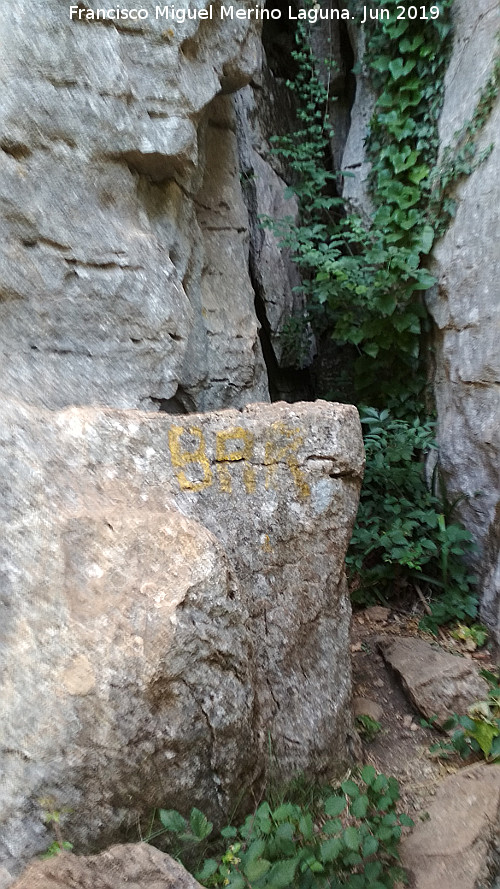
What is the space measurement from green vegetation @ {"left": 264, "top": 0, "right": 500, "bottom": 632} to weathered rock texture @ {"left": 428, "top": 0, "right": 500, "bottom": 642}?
0.10 m

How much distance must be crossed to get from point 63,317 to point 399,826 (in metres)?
2.43

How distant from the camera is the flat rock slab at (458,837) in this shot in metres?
1.98

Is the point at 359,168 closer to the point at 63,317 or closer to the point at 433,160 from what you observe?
the point at 433,160

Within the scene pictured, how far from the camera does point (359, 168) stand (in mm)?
4621

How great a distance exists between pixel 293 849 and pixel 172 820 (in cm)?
41

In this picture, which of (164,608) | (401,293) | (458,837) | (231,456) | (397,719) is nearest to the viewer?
(164,608)

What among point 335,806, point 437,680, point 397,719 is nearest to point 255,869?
point 335,806

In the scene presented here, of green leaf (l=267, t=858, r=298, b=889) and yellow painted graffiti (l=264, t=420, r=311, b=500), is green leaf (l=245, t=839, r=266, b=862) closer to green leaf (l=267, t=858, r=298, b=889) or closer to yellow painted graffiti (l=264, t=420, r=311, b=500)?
green leaf (l=267, t=858, r=298, b=889)

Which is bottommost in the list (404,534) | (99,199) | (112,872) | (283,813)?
(283,813)

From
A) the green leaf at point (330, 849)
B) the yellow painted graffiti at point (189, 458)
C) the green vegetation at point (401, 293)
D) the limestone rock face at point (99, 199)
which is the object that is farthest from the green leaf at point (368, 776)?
the limestone rock face at point (99, 199)

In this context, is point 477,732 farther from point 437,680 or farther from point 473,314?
point 473,314

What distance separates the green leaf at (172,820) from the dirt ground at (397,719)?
1.01m

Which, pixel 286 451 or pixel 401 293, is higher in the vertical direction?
pixel 401 293

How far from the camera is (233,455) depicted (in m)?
2.47
